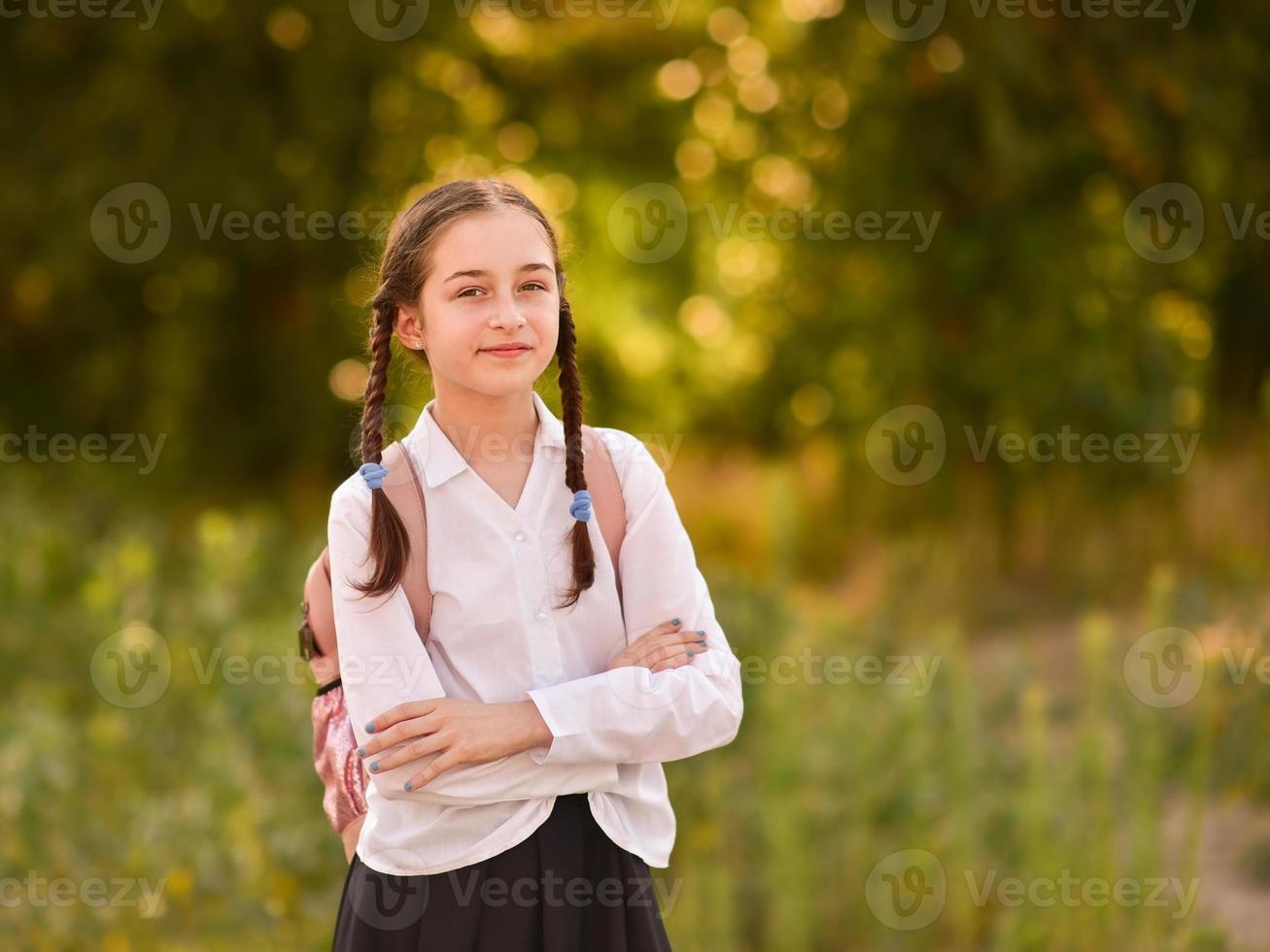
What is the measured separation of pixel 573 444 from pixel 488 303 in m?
0.21

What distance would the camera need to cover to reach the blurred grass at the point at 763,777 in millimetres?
3311

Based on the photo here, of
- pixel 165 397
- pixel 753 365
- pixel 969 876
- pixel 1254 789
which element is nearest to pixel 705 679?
pixel 969 876

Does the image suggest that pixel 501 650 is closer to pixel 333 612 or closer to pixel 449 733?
pixel 449 733

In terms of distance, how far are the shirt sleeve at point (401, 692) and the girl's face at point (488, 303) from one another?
0.25 metres

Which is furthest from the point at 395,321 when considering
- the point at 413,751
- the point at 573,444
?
the point at 413,751

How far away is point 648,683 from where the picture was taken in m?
1.56

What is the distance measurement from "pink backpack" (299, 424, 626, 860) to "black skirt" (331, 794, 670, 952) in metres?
0.10

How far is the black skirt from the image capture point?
161 cm

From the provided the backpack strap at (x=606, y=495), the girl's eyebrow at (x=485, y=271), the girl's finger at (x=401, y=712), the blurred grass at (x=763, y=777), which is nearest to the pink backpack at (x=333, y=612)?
the backpack strap at (x=606, y=495)

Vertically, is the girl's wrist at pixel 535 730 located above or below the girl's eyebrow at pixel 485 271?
below

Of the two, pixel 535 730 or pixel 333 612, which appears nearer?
pixel 535 730

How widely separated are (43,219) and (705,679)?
24.4 feet

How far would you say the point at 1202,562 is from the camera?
654 cm

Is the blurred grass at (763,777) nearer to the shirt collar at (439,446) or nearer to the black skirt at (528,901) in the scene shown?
the black skirt at (528,901)
